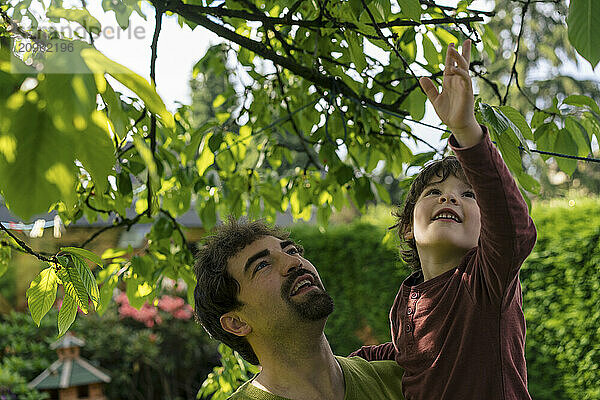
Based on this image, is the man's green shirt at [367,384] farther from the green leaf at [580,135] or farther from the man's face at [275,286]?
the green leaf at [580,135]

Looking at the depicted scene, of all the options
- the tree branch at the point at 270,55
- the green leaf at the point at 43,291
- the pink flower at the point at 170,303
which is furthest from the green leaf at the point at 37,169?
the pink flower at the point at 170,303

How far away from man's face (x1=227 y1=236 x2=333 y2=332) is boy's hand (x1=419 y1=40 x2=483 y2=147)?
67 centimetres

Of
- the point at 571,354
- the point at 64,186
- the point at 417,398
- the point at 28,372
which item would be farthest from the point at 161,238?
the point at 28,372

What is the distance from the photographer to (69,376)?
14.7 feet

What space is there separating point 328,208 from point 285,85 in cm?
56

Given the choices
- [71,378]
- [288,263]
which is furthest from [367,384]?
[71,378]

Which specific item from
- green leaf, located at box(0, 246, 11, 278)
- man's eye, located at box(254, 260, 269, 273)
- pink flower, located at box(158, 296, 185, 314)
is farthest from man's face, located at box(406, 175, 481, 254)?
pink flower, located at box(158, 296, 185, 314)

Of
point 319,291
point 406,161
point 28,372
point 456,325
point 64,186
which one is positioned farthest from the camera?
point 28,372

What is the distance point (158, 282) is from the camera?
2238mm

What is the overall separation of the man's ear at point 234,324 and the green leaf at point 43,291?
23.1 inches

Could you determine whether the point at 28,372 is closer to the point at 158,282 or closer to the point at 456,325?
the point at 158,282

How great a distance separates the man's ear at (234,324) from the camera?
170 centimetres

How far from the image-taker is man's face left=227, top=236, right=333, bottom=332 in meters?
1.55

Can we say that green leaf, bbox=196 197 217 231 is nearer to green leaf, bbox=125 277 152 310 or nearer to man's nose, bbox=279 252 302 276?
green leaf, bbox=125 277 152 310
